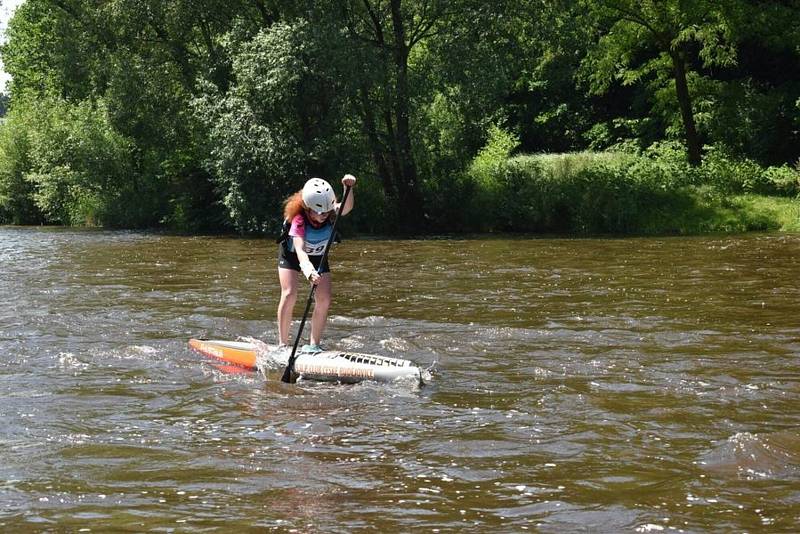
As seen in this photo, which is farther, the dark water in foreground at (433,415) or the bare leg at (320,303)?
the bare leg at (320,303)

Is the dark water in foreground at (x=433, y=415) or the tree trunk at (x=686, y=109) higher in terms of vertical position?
the tree trunk at (x=686, y=109)

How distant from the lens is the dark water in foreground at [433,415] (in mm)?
5992

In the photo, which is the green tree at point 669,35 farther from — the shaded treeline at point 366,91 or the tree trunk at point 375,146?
the tree trunk at point 375,146

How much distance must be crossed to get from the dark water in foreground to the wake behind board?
0.16m

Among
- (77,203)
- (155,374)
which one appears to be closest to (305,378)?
(155,374)

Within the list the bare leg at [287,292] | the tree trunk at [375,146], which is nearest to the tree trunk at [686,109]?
the tree trunk at [375,146]

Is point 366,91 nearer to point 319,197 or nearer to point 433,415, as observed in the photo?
point 319,197

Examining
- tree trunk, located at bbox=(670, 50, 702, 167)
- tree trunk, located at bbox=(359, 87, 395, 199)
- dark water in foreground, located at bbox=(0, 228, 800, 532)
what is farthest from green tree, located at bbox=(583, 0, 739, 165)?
dark water in foreground, located at bbox=(0, 228, 800, 532)

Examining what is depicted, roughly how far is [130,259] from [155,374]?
47.0 ft

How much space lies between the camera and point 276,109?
30.3 metres

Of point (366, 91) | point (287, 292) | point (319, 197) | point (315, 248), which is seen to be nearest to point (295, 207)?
point (319, 197)

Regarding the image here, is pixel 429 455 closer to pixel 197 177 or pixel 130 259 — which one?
pixel 130 259

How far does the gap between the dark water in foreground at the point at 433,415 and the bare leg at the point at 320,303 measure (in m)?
0.80

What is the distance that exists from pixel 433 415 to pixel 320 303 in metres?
2.56
